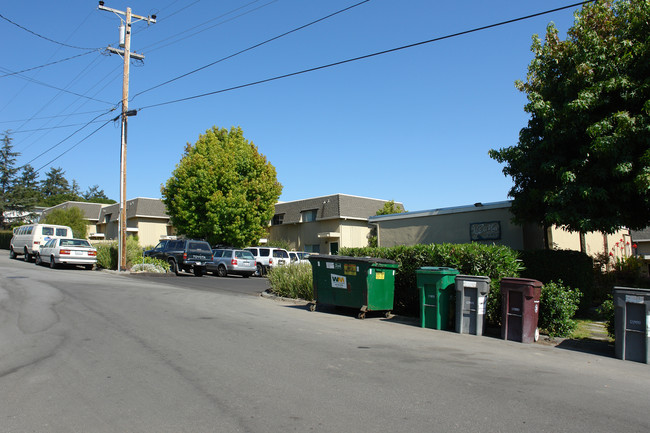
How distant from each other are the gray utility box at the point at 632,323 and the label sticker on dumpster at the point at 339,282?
5.86 metres

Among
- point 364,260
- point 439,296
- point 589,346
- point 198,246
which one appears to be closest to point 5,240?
point 198,246

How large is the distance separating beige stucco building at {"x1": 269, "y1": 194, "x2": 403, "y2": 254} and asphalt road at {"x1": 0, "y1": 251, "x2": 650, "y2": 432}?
28.0m

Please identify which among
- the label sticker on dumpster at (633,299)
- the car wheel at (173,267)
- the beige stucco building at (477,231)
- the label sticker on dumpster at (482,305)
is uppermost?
the beige stucco building at (477,231)

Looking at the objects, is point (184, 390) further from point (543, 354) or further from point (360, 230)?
point (360, 230)

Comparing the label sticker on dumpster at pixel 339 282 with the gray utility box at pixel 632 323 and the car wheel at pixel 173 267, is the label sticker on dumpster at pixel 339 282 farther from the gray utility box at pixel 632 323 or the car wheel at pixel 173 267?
the car wheel at pixel 173 267

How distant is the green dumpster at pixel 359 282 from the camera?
37.1ft

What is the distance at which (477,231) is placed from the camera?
16.8 metres

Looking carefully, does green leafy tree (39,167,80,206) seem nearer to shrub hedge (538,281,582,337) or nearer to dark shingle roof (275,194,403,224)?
dark shingle roof (275,194,403,224)

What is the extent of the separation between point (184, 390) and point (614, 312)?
695cm

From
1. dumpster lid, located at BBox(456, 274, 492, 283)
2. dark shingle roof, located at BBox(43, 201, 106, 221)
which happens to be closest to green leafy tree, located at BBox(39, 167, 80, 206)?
dark shingle roof, located at BBox(43, 201, 106, 221)

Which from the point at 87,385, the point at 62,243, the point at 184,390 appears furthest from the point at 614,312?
the point at 62,243

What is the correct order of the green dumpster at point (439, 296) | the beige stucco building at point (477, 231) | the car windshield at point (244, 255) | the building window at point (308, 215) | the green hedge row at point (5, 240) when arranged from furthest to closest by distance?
1. the green hedge row at point (5, 240)
2. the building window at point (308, 215)
3. the car windshield at point (244, 255)
4. the beige stucco building at point (477, 231)
5. the green dumpster at point (439, 296)

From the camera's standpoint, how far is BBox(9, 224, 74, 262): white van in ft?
89.0

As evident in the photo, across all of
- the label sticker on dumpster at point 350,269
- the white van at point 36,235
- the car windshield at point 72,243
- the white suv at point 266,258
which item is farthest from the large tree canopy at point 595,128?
the white van at point 36,235
